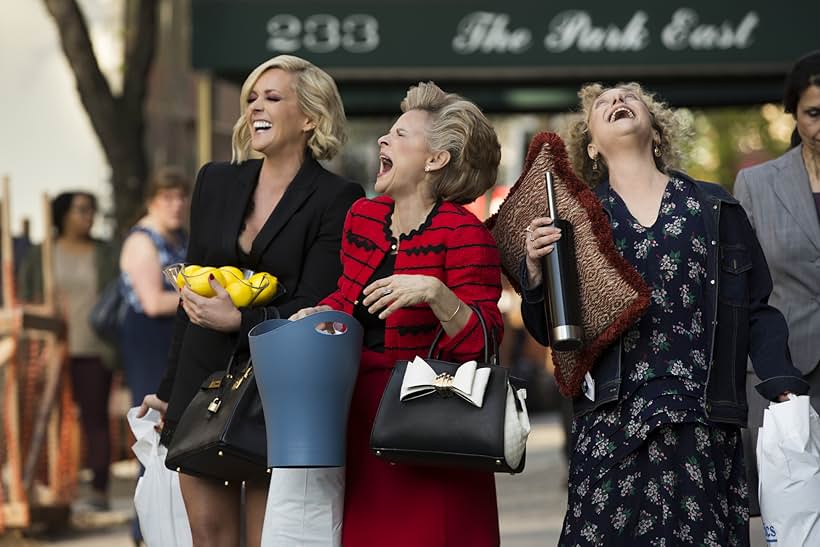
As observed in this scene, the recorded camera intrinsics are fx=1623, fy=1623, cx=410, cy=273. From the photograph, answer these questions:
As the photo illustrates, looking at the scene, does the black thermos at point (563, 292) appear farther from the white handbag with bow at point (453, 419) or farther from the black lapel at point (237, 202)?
the black lapel at point (237, 202)

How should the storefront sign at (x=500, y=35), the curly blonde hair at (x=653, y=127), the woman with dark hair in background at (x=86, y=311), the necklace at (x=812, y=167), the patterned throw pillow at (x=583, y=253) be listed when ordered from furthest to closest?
the storefront sign at (x=500, y=35)
the woman with dark hair in background at (x=86, y=311)
the necklace at (x=812, y=167)
the curly blonde hair at (x=653, y=127)
the patterned throw pillow at (x=583, y=253)

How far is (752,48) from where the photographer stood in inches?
463

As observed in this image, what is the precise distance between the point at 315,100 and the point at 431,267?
0.95 metres

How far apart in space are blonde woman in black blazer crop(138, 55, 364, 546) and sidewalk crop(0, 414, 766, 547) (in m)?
3.69

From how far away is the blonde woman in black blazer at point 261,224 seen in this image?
5188 mm

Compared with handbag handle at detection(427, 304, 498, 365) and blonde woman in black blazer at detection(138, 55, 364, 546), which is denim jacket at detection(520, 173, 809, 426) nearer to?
handbag handle at detection(427, 304, 498, 365)

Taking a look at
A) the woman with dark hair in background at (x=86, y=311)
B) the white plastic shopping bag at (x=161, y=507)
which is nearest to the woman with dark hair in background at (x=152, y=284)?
the woman with dark hair in background at (x=86, y=311)

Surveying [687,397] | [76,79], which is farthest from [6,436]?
[687,397]

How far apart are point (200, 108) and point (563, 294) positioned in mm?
8087

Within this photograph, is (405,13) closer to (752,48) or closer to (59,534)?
(752,48)

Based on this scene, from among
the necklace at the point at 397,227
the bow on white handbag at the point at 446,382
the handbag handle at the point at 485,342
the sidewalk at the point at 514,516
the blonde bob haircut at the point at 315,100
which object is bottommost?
the sidewalk at the point at 514,516

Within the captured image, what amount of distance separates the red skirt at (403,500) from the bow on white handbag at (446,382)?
1.18ft

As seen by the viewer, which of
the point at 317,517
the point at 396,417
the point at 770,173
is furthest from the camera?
the point at 770,173

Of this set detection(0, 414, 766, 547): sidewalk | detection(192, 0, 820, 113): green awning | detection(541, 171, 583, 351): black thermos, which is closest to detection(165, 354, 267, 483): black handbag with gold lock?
detection(541, 171, 583, 351): black thermos
